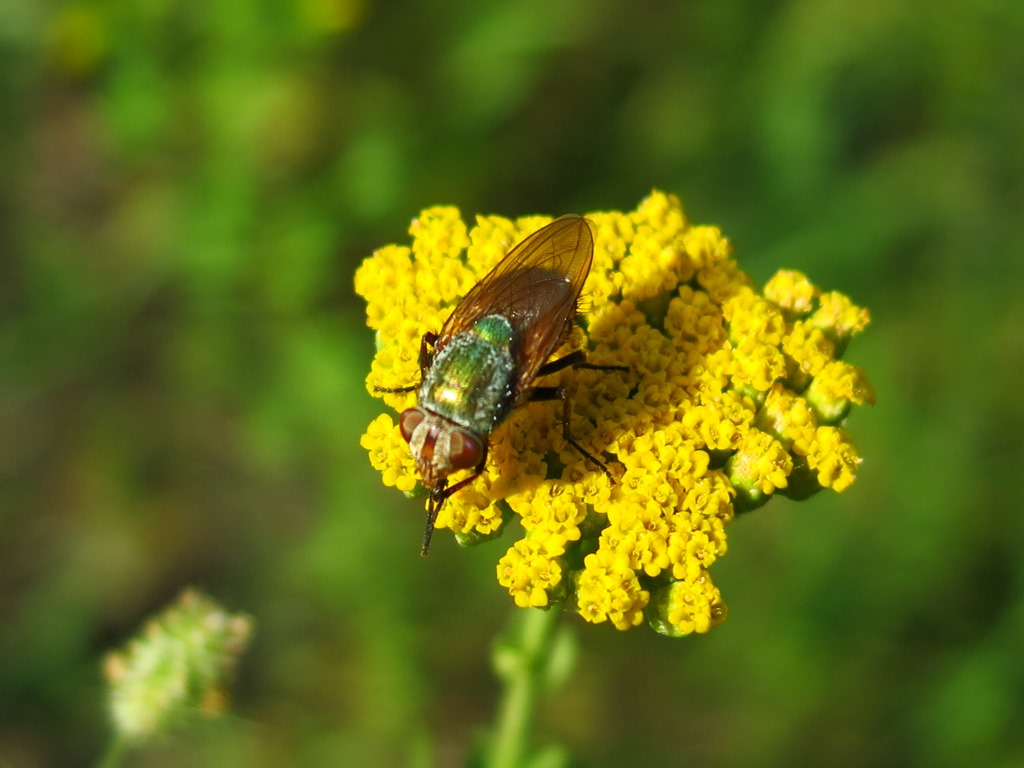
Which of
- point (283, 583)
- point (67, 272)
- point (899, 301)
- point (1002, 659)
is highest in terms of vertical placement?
point (67, 272)

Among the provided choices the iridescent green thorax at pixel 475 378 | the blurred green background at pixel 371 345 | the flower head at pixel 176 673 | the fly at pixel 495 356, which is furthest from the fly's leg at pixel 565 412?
the blurred green background at pixel 371 345

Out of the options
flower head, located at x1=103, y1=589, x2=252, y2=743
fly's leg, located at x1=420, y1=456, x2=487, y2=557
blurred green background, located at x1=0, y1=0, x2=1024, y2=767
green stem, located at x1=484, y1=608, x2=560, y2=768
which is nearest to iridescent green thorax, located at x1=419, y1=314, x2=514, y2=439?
fly's leg, located at x1=420, y1=456, x2=487, y2=557

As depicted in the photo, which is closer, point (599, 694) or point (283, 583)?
point (599, 694)

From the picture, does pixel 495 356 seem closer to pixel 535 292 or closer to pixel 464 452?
pixel 535 292

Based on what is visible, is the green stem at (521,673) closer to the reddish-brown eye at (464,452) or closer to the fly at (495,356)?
the fly at (495,356)

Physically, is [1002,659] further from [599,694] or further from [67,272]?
[67,272]

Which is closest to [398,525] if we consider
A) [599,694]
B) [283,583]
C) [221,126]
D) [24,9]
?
[283,583]
